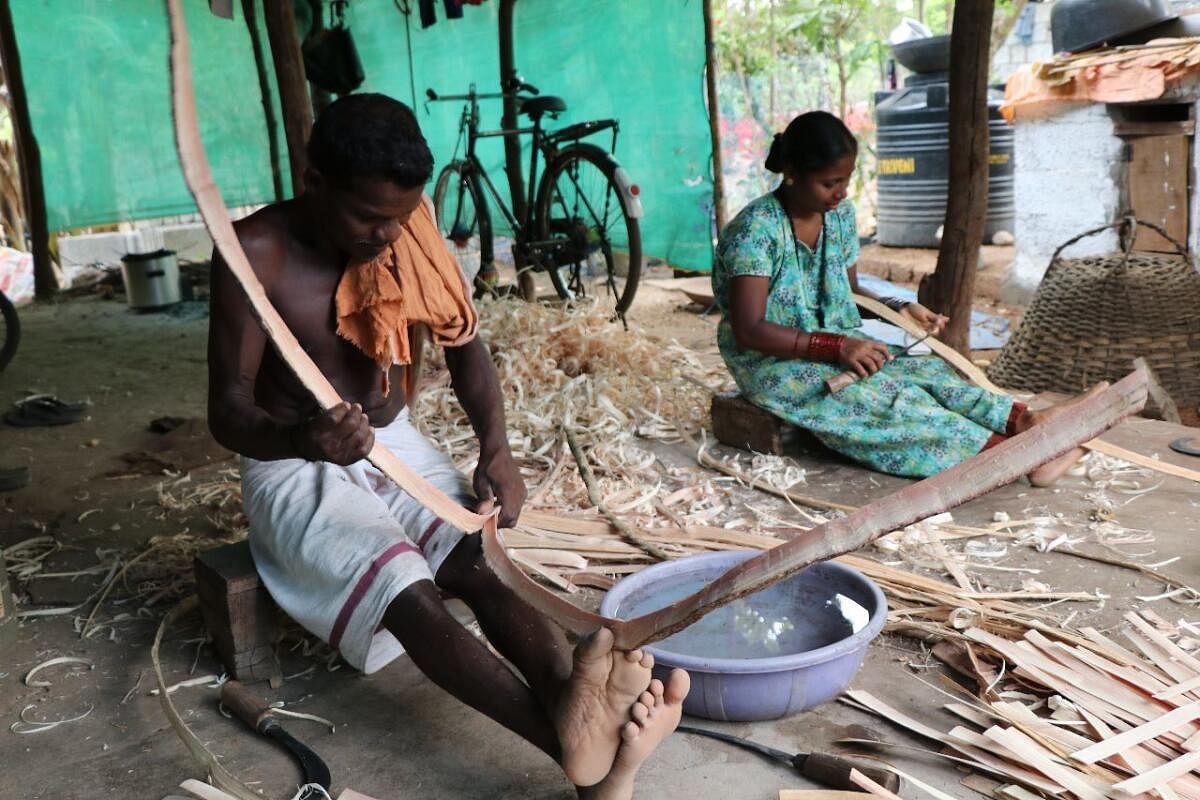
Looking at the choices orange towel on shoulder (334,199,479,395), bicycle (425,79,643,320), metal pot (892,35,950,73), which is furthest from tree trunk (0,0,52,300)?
orange towel on shoulder (334,199,479,395)

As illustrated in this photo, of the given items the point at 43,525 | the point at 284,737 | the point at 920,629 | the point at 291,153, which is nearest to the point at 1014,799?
the point at 920,629

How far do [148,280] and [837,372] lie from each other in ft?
19.5

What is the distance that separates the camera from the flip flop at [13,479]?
367 centimetres

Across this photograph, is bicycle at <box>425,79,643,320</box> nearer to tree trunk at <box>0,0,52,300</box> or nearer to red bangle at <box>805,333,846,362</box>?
red bangle at <box>805,333,846,362</box>

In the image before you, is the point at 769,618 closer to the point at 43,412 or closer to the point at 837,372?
the point at 837,372

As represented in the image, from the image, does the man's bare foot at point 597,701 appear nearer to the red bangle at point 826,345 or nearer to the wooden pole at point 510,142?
the red bangle at point 826,345

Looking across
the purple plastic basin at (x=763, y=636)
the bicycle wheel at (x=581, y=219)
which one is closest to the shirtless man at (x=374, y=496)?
the purple plastic basin at (x=763, y=636)

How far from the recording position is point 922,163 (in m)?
7.95

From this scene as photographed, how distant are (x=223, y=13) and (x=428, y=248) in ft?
2.34

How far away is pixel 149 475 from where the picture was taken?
379cm

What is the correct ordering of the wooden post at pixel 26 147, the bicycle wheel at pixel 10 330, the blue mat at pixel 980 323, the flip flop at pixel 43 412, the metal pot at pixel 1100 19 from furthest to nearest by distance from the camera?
the wooden post at pixel 26 147 → the bicycle wheel at pixel 10 330 → the metal pot at pixel 1100 19 → the blue mat at pixel 980 323 → the flip flop at pixel 43 412

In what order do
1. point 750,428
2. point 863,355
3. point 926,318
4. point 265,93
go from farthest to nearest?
1. point 265,93
2. point 750,428
3. point 926,318
4. point 863,355

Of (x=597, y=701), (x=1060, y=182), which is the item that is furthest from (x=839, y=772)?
(x=1060, y=182)

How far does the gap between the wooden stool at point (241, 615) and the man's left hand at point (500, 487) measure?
517 millimetres
